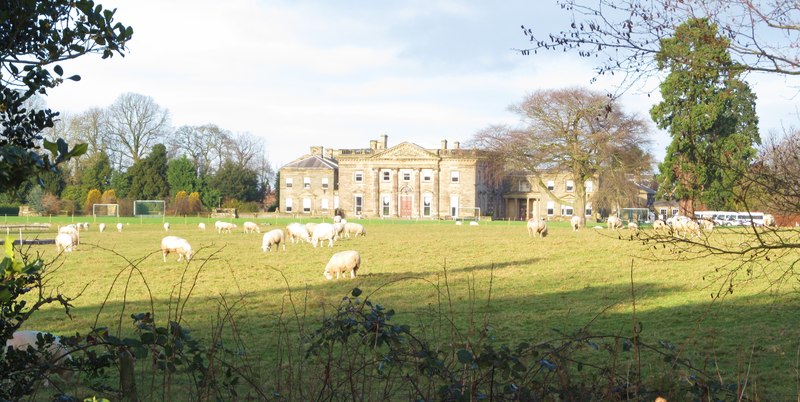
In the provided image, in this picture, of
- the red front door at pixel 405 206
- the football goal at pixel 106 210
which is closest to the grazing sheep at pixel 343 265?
the football goal at pixel 106 210

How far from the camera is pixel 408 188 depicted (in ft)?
294

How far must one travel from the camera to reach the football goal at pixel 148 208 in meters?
77.7

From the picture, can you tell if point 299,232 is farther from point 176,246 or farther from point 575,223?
point 575,223

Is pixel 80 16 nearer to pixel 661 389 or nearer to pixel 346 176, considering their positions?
pixel 661 389

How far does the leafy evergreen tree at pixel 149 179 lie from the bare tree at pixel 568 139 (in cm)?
3714

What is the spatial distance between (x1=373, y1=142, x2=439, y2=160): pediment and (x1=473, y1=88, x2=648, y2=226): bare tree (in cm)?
2565

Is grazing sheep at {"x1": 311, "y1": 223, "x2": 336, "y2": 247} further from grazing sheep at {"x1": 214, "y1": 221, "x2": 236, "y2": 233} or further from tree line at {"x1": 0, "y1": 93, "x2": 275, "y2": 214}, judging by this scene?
tree line at {"x1": 0, "y1": 93, "x2": 275, "y2": 214}

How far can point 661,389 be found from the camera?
411cm

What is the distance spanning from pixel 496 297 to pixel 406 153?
74.9m

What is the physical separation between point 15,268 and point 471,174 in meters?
85.4

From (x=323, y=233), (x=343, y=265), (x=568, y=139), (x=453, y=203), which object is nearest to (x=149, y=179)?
(x=453, y=203)

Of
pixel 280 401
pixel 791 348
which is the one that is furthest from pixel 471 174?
pixel 280 401

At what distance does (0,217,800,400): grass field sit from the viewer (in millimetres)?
8433

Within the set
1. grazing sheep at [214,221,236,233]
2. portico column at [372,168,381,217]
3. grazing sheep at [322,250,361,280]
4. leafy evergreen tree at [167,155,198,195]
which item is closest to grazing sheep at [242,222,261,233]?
grazing sheep at [214,221,236,233]
